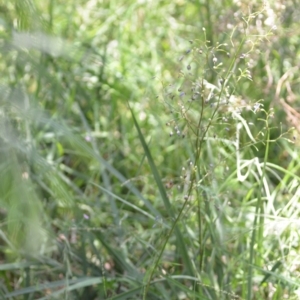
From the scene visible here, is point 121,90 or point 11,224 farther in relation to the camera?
point 121,90

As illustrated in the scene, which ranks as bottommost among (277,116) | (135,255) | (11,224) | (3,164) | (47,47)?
(135,255)

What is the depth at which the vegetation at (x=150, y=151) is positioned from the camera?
4.30 feet

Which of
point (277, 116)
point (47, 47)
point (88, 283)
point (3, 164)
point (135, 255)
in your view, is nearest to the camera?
point (3, 164)

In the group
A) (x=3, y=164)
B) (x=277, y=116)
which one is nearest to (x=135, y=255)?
(x=277, y=116)

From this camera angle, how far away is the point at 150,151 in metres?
2.47

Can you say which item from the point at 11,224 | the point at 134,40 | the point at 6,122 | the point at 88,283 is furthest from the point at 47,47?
the point at 134,40

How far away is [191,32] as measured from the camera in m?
3.11

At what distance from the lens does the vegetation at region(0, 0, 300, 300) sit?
1311 mm

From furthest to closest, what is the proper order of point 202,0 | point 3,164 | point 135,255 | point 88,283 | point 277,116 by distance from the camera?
point 202,0
point 277,116
point 135,255
point 88,283
point 3,164

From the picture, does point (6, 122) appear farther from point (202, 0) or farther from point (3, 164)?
point (202, 0)

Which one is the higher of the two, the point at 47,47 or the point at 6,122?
the point at 47,47

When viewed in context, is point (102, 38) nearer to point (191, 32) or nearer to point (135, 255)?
point (191, 32)

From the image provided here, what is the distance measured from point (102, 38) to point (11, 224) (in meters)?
2.07

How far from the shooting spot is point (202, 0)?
307 cm
